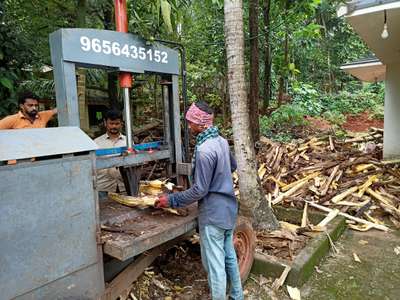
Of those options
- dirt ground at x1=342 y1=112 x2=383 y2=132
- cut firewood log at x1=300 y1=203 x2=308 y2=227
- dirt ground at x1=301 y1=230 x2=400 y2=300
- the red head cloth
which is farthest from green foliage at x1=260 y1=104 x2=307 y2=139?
the red head cloth

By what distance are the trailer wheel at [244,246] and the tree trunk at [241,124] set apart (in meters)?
0.79

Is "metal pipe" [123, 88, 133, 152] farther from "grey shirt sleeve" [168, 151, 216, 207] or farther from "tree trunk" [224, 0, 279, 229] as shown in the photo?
"tree trunk" [224, 0, 279, 229]

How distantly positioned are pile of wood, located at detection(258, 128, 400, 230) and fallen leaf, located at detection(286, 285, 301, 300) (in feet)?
8.08

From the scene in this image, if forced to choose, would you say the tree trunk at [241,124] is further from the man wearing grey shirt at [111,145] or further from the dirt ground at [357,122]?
the dirt ground at [357,122]

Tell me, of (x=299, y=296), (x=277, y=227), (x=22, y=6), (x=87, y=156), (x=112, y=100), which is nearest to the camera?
(x=87, y=156)

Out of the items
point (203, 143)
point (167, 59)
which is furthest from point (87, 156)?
point (167, 59)

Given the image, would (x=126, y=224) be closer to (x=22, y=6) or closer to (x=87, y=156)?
(x=87, y=156)

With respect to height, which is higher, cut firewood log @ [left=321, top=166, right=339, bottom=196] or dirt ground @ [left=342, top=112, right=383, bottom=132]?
dirt ground @ [left=342, top=112, right=383, bottom=132]

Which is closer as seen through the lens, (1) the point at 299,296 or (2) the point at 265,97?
(1) the point at 299,296

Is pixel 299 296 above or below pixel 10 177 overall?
below

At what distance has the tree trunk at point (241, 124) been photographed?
4.19m

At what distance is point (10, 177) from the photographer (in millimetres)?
1964

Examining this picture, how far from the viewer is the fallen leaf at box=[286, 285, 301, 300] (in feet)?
11.9

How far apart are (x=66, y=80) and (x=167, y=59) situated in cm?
130
